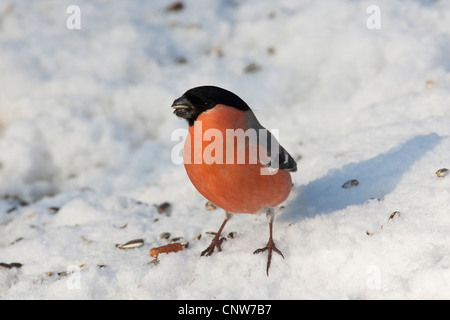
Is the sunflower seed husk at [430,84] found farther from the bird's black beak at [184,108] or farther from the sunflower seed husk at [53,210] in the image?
the sunflower seed husk at [53,210]

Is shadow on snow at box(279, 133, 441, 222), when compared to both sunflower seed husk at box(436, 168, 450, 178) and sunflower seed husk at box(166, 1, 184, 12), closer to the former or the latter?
sunflower seed husk at box(436, 168, 450, 178)

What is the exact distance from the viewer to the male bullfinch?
3.13 meters

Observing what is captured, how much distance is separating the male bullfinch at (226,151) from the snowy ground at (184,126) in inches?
14.9

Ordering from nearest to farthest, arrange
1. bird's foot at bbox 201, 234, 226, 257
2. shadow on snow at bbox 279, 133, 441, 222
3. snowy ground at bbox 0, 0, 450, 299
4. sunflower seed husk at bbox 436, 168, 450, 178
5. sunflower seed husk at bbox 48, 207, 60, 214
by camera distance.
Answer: snowy ground at bbox 0, 0, 450, 299 → bird's foot at bbox 201, 234, 226, 257 → sunflower seed husk at bbox 436, 168, 450, 178 → shadow on snow at bbox 279, 133, 441, 222 → sunflower seed husk at bbox 48, 207, 60, 214

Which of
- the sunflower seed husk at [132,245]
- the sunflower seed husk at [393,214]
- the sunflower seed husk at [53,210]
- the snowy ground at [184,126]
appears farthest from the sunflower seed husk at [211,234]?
the sunflower seed husk at [53,210]

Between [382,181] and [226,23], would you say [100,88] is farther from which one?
[382,181]

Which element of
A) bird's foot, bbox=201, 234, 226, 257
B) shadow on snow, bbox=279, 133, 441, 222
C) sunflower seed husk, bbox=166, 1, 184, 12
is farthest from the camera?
sunflower seed husk, bbox=166, 1, 184, 12

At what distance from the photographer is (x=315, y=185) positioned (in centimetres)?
408

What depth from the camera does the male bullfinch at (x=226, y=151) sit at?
10.3 ft

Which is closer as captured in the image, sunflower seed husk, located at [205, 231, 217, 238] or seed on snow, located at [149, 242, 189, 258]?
seed on snow, located at [149, 242, 189, 258]

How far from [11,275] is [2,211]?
1168 millimetres

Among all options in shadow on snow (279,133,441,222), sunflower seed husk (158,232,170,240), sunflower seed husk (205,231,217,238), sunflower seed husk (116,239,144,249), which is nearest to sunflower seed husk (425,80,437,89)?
shadow on snow (279,133,441,222)
